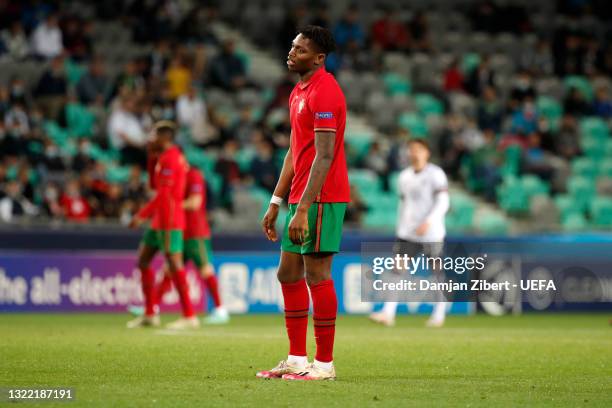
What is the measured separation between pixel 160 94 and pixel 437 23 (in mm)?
Answer: 8910

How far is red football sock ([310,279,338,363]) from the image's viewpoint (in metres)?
8.20

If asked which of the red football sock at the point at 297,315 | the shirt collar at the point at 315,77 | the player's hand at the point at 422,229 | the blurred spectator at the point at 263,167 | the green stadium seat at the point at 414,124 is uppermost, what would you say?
the green stadium seat at the point at 414,124

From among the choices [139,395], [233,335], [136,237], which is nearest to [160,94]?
[136,237]

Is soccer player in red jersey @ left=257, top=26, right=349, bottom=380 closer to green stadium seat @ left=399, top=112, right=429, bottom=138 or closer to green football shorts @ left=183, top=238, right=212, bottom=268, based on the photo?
green football shorts @ left=183, top=238, right=212, bottom=268

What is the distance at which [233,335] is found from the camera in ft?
43.1

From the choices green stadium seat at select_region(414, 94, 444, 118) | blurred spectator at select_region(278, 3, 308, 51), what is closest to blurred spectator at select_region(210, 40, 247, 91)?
blurred spectator at select_region(278, 3, 308, 51)

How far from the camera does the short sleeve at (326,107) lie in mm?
8070

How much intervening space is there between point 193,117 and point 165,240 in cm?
839

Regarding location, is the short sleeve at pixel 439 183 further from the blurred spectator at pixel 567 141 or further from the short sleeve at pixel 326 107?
the blurred spectator at pixel 567 141

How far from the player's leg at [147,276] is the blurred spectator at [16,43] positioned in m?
9.37

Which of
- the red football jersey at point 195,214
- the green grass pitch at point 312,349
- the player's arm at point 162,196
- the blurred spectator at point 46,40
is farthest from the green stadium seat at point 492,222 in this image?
the player's arm at point 162,196

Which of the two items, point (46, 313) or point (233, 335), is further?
point (46, 313)

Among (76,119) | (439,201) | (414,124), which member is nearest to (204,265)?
(439,201)

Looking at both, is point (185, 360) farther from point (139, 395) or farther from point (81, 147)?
point (81, 147)
